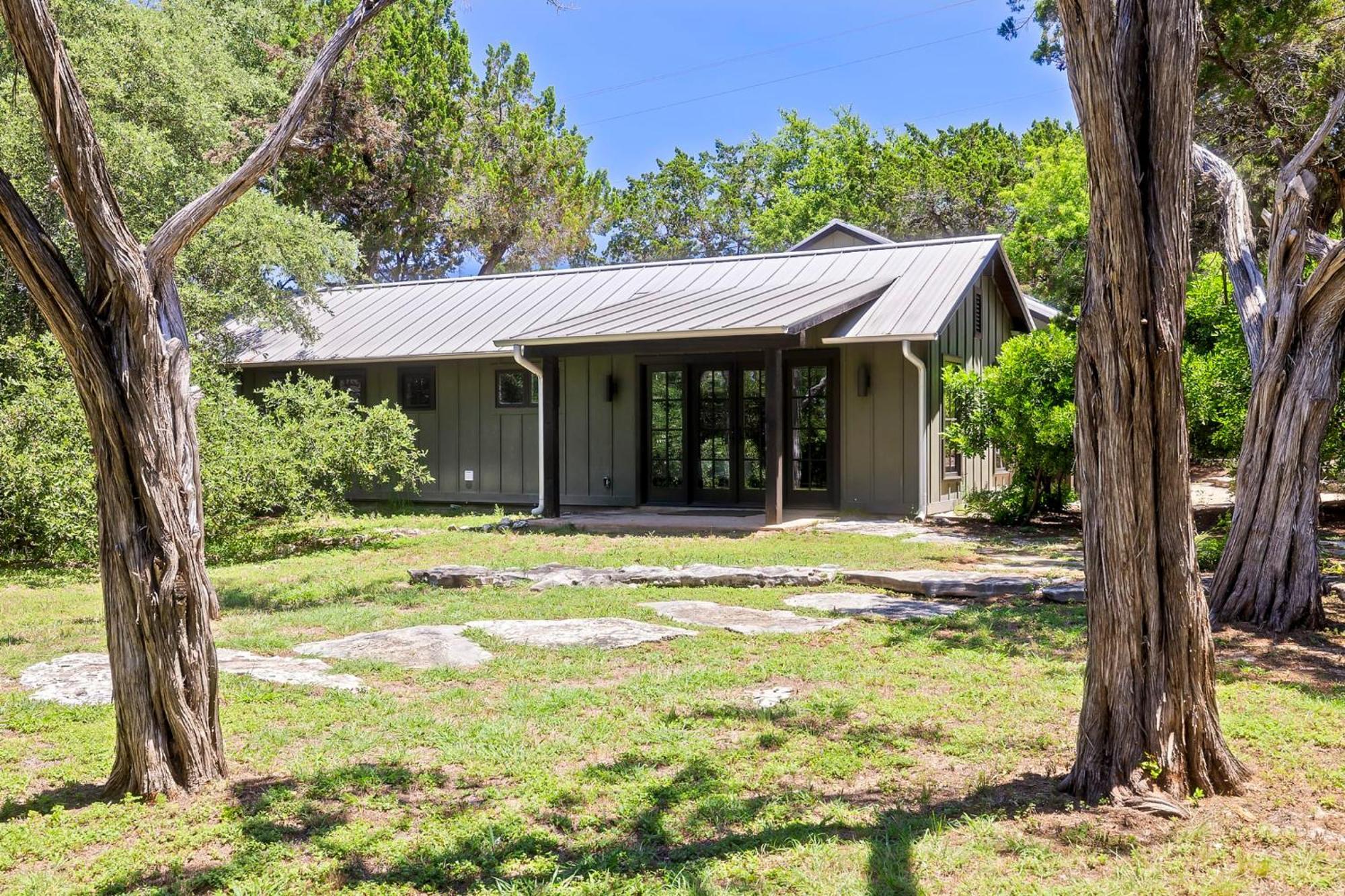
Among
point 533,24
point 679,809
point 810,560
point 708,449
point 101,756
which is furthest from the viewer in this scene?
point 708,449

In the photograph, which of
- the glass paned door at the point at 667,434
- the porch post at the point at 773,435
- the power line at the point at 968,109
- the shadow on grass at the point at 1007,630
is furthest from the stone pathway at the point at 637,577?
the power line at the point at 968,109

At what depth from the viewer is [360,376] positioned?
55.4ft

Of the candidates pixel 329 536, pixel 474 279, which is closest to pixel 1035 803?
pixel 329 536

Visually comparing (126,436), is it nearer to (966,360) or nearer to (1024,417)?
(1024,417)

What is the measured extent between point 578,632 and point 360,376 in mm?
11538

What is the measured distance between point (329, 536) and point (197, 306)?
11.2 ft

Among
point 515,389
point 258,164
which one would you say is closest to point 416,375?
point 515,389

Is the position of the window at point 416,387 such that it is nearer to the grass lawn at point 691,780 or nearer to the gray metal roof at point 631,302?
the gray metal roof at point 631,302

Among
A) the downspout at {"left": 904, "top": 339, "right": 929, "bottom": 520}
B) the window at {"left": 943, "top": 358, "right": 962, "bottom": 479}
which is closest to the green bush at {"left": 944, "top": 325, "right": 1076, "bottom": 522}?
the window at {"left": 943, "top": 358, "right": 962, "bottom": 479}

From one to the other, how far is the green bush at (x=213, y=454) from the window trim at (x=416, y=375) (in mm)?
3141

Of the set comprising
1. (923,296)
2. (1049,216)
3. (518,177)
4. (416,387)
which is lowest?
(416,387)

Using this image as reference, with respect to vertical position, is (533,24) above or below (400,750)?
above

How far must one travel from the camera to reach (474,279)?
1873 centimetres

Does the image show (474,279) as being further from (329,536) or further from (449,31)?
(449,31)
